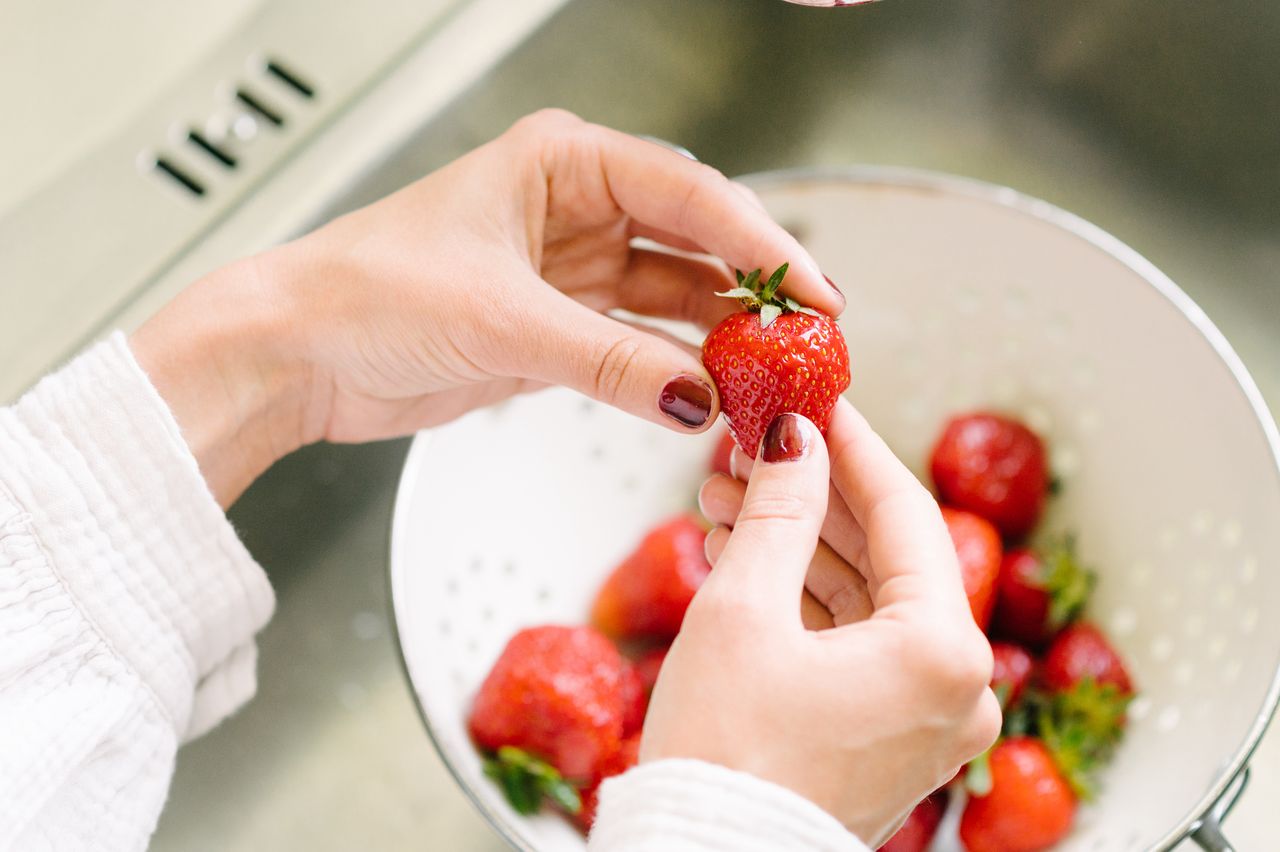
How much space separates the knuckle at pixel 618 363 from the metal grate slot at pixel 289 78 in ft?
1.06

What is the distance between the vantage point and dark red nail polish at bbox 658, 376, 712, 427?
540 mm

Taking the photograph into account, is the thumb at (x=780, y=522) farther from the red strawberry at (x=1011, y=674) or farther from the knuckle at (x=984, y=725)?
the red strawberry at (x=1011, y=674)

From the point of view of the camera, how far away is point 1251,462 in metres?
0.64

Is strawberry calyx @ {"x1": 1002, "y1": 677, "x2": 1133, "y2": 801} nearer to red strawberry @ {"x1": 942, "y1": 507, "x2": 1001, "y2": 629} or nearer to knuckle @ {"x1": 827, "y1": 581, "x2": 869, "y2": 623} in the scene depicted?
red strawberry @ {"x1": 942, "y1": 507, "x2": 1001, "y2": 629}

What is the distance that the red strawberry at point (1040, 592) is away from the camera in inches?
29.9

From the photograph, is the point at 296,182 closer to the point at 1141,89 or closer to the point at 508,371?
the point at 508,371

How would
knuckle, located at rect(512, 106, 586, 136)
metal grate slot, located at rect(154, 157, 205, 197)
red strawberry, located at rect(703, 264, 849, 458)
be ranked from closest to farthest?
1. red strawberry, located at rect(703, 264, 849, 458)
2. knuckle, located at rect(512, 106, 586, 136)
3. metal grate slot, located at rect(154, 157, 205, 197)

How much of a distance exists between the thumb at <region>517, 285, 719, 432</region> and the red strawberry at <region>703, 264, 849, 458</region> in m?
0.01

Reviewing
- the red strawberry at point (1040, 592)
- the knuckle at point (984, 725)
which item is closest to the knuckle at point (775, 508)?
the knuckle at point (984, 725)

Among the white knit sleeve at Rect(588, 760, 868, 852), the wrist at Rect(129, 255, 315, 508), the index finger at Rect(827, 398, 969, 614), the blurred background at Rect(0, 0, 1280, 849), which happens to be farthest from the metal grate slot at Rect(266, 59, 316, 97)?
the white knit sleeve at Rect(588, 760, 868, 852)

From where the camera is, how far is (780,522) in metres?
0.47

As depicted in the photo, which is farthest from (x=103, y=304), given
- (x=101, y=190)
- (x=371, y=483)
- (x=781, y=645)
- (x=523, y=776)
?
(x=781, y=645)

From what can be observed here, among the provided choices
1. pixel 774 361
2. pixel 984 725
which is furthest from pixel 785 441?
pixel 984 725

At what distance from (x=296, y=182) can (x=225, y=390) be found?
0.50 ft
